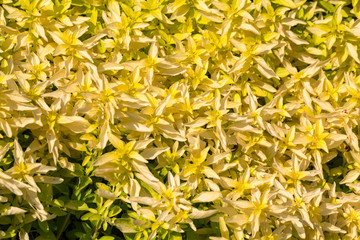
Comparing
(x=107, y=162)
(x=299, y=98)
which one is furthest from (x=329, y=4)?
(x=107, y=162)

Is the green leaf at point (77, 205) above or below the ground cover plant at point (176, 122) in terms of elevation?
below

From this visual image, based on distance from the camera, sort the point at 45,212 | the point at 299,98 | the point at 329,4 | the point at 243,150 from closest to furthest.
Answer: the point at 45,212 < the point at 243,150 < the point at 299,98 < the point at 329,4

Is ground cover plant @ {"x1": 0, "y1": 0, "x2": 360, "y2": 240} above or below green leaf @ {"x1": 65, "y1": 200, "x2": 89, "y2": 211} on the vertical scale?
above

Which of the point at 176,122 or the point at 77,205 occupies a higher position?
the point at 176,122

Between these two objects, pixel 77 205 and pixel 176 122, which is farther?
pixel 176 122

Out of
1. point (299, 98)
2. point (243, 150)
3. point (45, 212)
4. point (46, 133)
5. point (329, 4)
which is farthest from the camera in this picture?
point (329, 4)

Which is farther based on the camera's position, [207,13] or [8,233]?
[207,13]

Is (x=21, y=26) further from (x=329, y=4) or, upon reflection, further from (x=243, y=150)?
(x=329, y=4)

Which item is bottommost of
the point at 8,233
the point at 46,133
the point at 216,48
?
the point at 8,233
